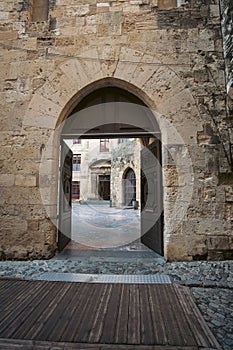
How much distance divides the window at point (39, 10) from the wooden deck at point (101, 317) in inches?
149

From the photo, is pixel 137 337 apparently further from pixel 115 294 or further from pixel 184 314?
pixel 115 294

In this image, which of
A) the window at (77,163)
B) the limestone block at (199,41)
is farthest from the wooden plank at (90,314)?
the window at (77,163)

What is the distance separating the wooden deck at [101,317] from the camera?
4.35 feet

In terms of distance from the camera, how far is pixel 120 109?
3615mm

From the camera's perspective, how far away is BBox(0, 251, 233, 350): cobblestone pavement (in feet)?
5.61

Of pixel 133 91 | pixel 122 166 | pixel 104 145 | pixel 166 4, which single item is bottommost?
pixel 122 166

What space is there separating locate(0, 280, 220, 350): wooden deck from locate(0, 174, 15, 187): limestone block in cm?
133

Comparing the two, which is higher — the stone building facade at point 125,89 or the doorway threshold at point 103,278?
the stone building facade at point 125,89

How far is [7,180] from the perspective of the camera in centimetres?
304

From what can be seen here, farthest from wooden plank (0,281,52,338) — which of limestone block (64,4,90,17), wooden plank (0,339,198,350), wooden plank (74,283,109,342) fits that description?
limestone block (64,4,90,17)

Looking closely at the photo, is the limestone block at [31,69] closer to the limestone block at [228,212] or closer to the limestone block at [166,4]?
the limestone block at [166,4]

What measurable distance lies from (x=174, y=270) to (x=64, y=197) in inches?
80.6

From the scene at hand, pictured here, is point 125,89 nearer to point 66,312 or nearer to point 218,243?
point 218,243

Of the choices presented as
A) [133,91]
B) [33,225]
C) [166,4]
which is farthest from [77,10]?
[33,225]
